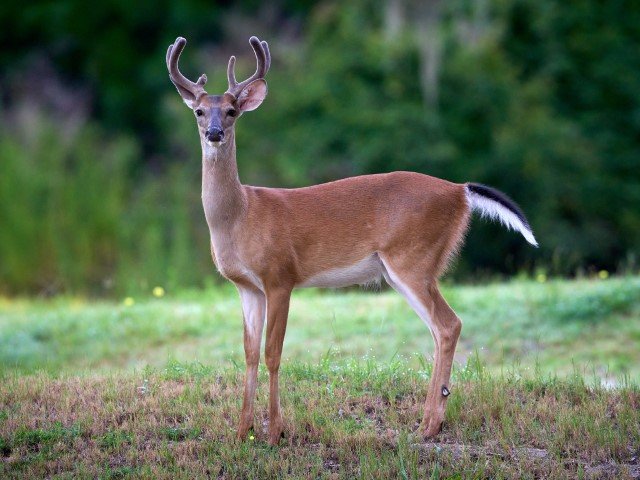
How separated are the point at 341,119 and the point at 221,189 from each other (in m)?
17.1

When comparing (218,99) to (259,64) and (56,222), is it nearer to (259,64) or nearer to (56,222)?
(259,64)

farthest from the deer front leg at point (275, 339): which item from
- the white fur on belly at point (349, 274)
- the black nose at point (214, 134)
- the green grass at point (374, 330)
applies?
the green grass at point (374, 330)

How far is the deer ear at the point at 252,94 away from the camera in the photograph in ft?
24.5

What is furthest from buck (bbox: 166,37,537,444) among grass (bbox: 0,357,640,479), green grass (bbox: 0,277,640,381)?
green grass (bbox: 0,277,640,381)

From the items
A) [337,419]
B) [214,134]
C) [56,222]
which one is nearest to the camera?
[214,134]

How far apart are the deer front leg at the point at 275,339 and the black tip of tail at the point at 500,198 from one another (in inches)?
57.4

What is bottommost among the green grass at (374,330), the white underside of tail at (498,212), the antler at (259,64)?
the green grass at (374,330)

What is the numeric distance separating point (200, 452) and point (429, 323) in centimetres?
164

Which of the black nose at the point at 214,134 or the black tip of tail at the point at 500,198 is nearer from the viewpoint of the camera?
the black nose at the point at 214,134

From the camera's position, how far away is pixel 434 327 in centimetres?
720

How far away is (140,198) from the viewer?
19031mm

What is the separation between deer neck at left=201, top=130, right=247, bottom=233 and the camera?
7.17 metres

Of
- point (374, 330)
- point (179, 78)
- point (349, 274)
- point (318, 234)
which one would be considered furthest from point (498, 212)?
point (374, 330)

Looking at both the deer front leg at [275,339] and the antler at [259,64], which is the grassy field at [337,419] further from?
the antler at [259,64]
